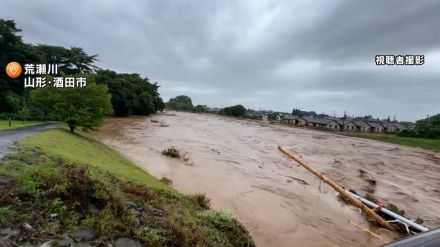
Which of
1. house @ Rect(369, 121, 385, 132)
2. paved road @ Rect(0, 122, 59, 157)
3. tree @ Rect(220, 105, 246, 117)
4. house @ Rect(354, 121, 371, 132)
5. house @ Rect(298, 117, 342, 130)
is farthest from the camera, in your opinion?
tree @ Rect(220, 105, 246, 117)

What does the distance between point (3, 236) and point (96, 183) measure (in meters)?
2.05

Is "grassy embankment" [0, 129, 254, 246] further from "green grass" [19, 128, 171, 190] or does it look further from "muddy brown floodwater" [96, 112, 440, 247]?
"muddy brown floodwater" [96, 112, 440, 247]

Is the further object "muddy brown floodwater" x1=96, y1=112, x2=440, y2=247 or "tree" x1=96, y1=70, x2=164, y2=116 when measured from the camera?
"tree" x1=96, y1=70, x2=164, y2=116

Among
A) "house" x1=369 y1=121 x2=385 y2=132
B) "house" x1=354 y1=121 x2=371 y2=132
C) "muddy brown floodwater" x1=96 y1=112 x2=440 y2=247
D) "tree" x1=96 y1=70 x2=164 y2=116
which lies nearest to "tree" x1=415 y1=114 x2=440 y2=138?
"house" x1=354 y1=121 x2=371 y2=132

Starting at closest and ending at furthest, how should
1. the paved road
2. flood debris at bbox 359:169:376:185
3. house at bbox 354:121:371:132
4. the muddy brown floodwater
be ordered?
1. the paved road
2. the muddy brown floodwater
3. flood debris at bbox 359:169:376:185
4. house at bbox 354:121:371:132

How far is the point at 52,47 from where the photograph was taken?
188ft

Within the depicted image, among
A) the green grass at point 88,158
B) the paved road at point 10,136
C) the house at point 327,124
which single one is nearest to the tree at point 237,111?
the house at point 327,124

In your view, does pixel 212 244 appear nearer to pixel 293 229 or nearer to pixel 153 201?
pixel 153 201

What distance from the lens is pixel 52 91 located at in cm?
2097

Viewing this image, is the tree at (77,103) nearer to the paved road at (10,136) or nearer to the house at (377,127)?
the paved road at (10,136)

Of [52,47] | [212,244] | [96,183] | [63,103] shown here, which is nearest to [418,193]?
[212,244]

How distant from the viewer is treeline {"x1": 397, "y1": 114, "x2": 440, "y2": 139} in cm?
6494

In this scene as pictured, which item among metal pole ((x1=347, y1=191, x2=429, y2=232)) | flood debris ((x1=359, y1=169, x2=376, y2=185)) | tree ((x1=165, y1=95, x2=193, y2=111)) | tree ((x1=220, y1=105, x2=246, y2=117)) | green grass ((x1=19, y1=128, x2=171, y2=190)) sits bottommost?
flood debris ((x1=359, y1=169, x2=376, y2=185))

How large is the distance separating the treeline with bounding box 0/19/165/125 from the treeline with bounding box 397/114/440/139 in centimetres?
6064
